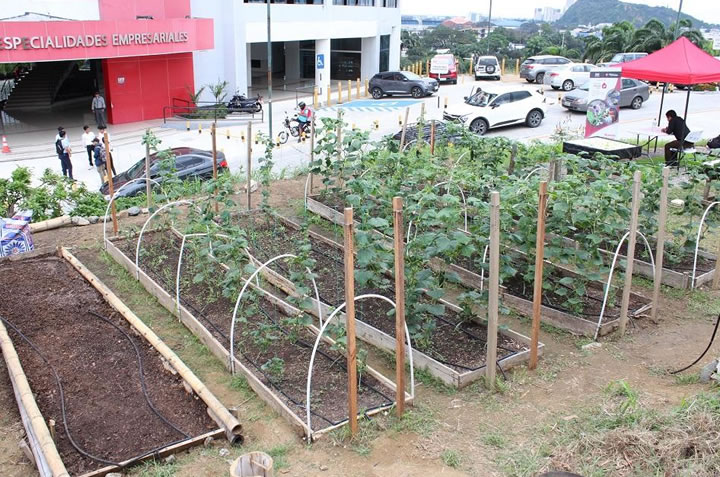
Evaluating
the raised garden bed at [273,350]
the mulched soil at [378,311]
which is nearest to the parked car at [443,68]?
the mulched soil at [378,311]

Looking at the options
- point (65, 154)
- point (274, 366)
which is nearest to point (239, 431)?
point (274, 366)

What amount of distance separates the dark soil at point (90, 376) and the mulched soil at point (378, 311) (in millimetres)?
1980

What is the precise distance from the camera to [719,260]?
8258 millimetres

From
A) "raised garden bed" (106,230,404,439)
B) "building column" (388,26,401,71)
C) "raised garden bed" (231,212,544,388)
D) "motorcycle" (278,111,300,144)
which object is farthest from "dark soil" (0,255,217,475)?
"building column" (388,26,401,71)

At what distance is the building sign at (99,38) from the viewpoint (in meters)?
18.8

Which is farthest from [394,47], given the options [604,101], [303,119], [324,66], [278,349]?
[278,349]

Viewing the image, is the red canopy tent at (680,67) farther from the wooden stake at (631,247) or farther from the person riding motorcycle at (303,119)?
the person riding motorcycle at (303,119)

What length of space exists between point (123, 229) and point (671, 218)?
872cm

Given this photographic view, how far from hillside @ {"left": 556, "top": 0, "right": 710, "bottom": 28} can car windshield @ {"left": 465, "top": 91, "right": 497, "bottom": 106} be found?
130 meters

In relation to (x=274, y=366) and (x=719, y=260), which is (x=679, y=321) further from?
(x=274, y=366)

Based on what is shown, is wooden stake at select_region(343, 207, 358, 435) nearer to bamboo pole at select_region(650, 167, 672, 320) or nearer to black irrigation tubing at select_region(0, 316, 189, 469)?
black irrigation tubing at select_region(0, 316, 189, 469)

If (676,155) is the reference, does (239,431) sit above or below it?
below

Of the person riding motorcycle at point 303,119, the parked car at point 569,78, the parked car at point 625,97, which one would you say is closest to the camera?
the person riding motorcycle at point 303,119

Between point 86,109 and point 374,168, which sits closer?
point 374,168
